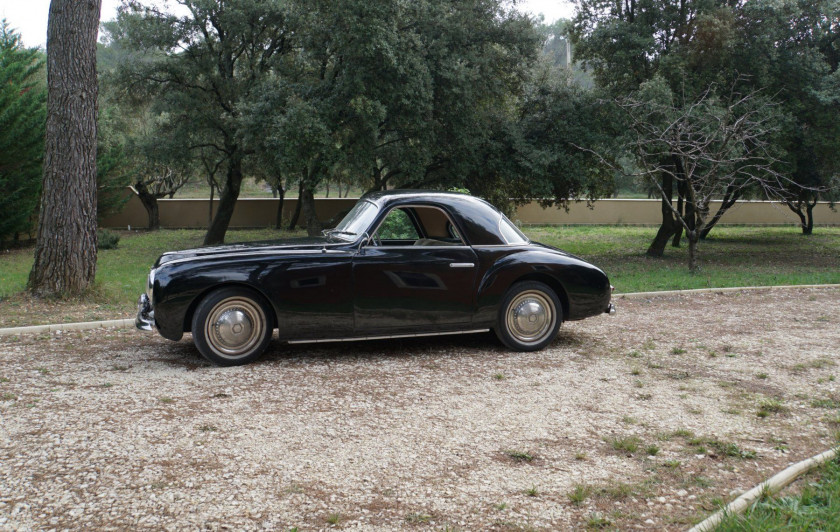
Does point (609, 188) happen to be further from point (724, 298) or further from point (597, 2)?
point (724, 298)

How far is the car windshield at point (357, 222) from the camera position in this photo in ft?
21.8

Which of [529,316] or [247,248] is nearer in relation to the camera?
[247,248]

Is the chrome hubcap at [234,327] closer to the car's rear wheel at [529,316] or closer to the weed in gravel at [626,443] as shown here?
the car's rear wheel at [529,316]

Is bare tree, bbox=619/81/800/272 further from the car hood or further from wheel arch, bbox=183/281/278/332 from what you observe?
wheel arch, bbox=183/281/278/332

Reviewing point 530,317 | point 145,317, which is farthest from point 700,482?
point 145,317

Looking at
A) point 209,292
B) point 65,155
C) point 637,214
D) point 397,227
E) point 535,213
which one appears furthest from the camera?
point 637,214

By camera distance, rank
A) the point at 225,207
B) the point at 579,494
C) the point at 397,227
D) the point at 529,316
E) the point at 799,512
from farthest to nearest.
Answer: the point at 225,207
the point at 529,316
the point at 397,227
the point at 579,494
the point at 799,512

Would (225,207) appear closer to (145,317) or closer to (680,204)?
(680,204)

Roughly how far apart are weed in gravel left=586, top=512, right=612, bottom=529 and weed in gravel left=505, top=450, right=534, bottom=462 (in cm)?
72

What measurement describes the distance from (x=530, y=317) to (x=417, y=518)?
384cm

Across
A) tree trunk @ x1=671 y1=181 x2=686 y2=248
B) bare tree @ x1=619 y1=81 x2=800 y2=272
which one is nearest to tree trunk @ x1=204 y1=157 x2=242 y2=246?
bare tree @ x1=619 y1=81 x2=800 y2=272

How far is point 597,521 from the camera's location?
327 centimetres

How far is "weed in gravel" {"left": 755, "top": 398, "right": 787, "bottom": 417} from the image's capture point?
4.89 metres

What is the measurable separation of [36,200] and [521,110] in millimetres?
14883
